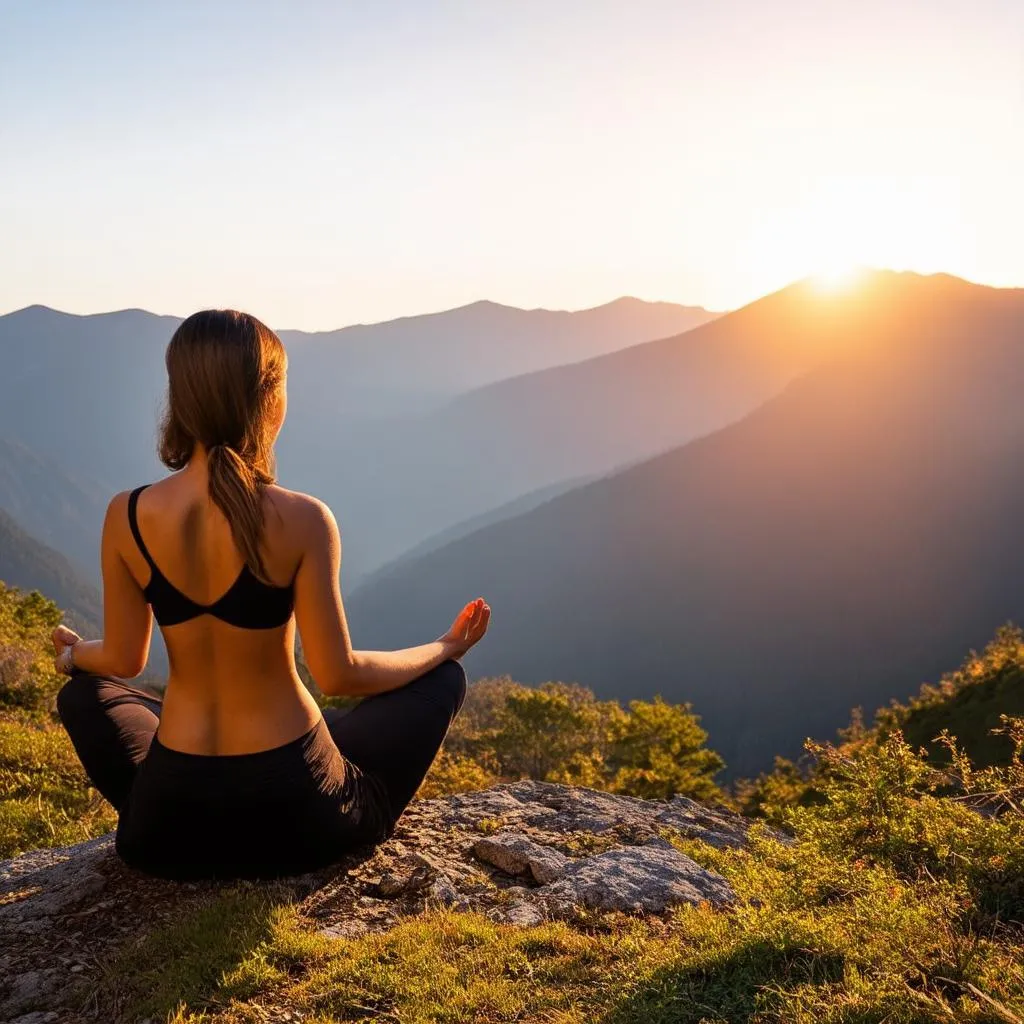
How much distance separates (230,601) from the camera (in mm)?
2977

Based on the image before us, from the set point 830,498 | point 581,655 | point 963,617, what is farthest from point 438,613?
point 963,617

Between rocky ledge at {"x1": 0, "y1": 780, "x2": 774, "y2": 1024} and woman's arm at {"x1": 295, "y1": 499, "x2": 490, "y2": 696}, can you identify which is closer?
woman's arm at {"x1": 295, "y1": 499, "x2": 490, "y2": 696}

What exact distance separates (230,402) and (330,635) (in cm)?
91

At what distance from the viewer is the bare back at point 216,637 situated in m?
2.94

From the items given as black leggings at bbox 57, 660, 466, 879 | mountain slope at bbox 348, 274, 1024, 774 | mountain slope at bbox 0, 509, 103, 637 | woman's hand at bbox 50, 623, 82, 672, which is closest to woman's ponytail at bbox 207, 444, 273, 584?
black leggings at bbox 57, 660, 466, 879

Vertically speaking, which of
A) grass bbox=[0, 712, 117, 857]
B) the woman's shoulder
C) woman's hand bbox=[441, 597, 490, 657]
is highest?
the woman's shoulder

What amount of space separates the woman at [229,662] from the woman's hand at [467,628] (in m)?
0.36

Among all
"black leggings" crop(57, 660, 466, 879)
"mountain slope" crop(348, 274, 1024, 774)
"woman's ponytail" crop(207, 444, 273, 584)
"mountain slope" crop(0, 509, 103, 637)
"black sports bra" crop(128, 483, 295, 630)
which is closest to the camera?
"woman's ponytail" crop(207, 444, 273, 584)

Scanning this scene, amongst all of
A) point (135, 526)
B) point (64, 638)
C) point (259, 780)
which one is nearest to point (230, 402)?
point (135, 526)

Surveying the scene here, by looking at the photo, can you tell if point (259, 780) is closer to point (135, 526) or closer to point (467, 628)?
point (135, 526)

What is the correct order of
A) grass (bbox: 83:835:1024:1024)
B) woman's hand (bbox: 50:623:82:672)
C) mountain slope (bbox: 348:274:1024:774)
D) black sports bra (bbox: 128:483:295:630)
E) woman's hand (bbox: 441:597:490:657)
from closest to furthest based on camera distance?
1. grass (bbox: 83:835:1024:1024)
2. black sports bra (bbox: 128:483:295:630)
3. woman's hand (bbox: 50:623:82:672)
4. woman's hand (bbox: 441:597:490:657)
5. mountain slope (bbox: 348:274:1024:774)

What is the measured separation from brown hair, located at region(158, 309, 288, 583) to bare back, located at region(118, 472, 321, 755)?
0.07m

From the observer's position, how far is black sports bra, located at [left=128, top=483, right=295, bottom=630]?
2.96m

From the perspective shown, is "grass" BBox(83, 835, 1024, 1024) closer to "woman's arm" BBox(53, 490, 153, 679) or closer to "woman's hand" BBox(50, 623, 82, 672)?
"woman's arm" BBox(53, 490, 153, 679)
